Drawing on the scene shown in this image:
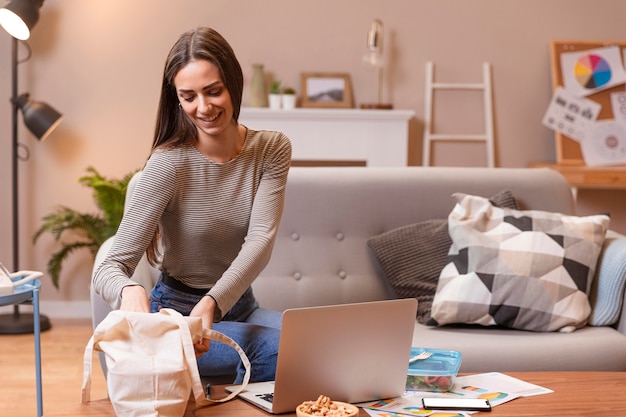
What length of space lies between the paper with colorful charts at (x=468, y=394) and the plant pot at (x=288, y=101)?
9.69ft

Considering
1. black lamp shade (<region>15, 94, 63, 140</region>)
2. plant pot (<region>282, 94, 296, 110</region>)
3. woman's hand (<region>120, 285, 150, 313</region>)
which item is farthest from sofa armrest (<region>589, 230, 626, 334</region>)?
black lamp shade (<region>15, 94, 63, 140</region>)

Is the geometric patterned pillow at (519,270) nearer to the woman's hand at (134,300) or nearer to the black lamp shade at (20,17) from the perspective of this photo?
the woman's hand at (134,300)

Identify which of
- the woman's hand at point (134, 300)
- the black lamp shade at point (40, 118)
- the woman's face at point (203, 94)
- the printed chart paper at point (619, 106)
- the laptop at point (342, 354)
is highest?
the printed chart paper at point (619, 106)

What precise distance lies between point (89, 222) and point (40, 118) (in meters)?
0.57

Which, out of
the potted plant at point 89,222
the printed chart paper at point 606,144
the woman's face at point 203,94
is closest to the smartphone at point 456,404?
the woman's face at point 203,94

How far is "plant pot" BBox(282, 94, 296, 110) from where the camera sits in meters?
4.64

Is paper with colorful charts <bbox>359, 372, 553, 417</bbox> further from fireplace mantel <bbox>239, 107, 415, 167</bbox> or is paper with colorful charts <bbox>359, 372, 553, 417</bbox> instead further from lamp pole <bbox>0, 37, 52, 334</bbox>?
lamp pole <bbox>0, 37, 52, 334</bbox>

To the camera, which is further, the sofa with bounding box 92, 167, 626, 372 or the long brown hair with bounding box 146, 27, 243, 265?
the sofa with bounding box 92, 167, 626, 372

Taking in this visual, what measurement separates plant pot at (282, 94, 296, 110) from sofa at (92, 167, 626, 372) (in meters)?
1.75

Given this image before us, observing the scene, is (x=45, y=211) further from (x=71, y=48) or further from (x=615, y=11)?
A: (x=615, y=11)

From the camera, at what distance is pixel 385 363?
164cm

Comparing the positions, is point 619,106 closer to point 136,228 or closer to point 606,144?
point 606,144

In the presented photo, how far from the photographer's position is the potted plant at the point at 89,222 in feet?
14.1

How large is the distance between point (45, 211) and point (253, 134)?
2.81 metres
